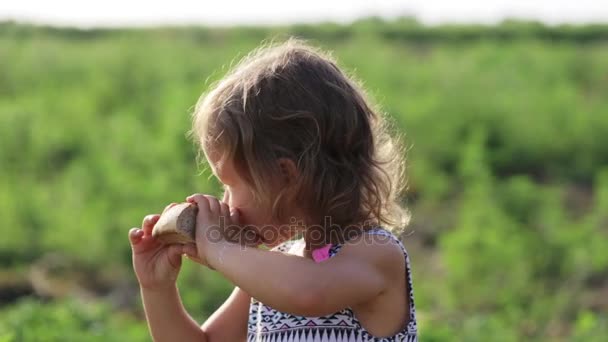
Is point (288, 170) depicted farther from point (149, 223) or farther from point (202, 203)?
point (149, 223)

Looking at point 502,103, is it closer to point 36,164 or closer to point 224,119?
point 36,164

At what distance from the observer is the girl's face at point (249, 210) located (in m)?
2.22

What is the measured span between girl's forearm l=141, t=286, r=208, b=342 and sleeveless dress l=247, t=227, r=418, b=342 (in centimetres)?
24

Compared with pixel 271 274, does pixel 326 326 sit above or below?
below

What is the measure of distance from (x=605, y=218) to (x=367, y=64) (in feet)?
16.6

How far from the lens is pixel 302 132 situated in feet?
7.20

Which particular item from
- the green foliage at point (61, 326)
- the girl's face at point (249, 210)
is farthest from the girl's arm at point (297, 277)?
the green foliage at point (61, 326)

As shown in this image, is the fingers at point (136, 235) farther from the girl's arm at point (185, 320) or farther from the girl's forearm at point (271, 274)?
the girl's forearm at point (271, 274)

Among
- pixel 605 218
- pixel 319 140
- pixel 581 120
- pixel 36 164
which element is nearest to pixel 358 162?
pixel 319 140

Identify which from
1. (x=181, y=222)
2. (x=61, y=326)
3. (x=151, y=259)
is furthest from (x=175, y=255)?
(x=61, y=326)

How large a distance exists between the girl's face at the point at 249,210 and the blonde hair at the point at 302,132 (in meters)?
0.02

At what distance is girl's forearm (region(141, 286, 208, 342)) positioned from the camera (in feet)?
8.04

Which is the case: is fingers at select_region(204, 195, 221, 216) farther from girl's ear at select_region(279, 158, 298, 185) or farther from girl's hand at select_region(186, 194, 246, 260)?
girl's ear at select_region(279, 158, 298, 185)

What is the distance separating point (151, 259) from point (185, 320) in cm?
18
